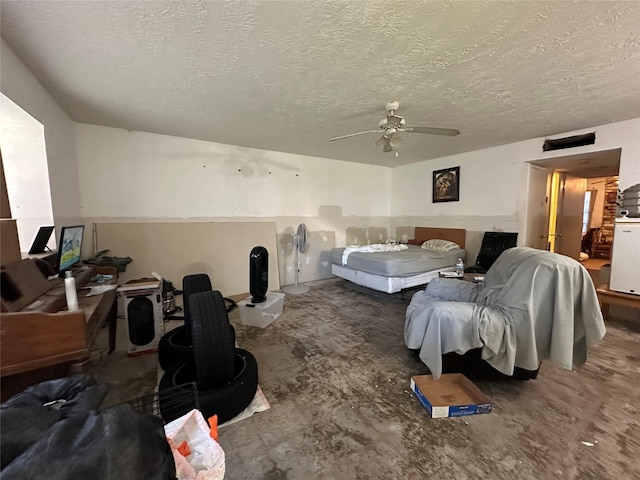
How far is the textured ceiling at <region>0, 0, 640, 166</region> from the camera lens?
1495mm

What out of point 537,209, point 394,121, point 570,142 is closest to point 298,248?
point 394,121

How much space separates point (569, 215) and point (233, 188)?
265 inches

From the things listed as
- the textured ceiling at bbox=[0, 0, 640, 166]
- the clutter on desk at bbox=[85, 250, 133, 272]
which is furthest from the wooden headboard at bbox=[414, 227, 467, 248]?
the clutter on desk at bbox=[85, 250, 133, 272]

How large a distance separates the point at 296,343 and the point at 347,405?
39.7 inches

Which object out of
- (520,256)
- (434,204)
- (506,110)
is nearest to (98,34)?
(520,256)

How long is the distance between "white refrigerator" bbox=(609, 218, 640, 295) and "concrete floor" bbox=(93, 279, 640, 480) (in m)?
0.79

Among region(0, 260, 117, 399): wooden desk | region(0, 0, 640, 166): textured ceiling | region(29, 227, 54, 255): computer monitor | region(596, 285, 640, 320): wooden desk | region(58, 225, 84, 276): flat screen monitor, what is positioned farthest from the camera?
region(596, 285, 640, 320): wooden desk

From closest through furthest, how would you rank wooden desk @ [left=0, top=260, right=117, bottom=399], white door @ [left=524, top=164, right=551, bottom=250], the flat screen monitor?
wooden desk @ [left=0, top=260, right=117, bottom=399] < the flat screen monitor < white door @ [left=524, top=164, right=551, bottom=250]

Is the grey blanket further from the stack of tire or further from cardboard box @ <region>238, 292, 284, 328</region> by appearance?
cardboard box @ <region>238, 292, 284, 328</region>

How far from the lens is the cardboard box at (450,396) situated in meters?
1.71

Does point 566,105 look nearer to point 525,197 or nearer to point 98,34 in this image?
point 525,197

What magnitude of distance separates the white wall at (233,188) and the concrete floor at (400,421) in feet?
7.25

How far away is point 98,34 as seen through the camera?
1.66 metres

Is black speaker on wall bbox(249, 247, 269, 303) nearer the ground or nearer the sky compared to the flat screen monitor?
nearer the ground
